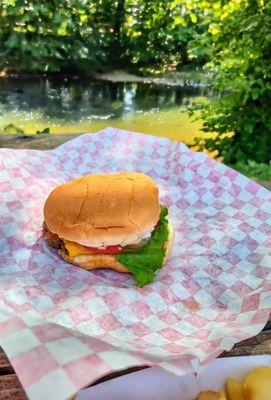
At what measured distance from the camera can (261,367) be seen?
50.5 inches

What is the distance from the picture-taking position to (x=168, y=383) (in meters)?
1.26

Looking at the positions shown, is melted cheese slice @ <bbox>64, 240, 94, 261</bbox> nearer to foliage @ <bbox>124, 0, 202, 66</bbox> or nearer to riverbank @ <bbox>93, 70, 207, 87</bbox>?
foliage @ <bbox>124, 0, 202, 66</bbox>

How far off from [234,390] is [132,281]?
2.87 ft

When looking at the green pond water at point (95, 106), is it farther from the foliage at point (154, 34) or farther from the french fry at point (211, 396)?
the french fry at point (211, 396)

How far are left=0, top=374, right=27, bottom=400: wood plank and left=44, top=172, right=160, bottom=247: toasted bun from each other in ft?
2.89

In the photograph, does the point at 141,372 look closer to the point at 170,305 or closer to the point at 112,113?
the point at 170,305

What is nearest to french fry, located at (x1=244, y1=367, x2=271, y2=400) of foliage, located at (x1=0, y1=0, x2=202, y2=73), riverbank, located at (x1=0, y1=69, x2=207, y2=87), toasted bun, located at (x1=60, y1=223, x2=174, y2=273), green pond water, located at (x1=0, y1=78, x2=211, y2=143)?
toasted bun, located at (x1=60, y1=223, x2=174, y2=273)

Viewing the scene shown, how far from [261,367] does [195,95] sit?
9.04 metres

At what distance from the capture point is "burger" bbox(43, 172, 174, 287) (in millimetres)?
2117

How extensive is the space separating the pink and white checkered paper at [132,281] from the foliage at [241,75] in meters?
1.88

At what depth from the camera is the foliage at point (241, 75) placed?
437cm

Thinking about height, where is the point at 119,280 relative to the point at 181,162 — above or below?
below

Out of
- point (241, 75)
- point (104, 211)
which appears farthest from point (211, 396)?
point (241, 75)

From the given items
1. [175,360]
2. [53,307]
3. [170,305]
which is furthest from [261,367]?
[53,307]
